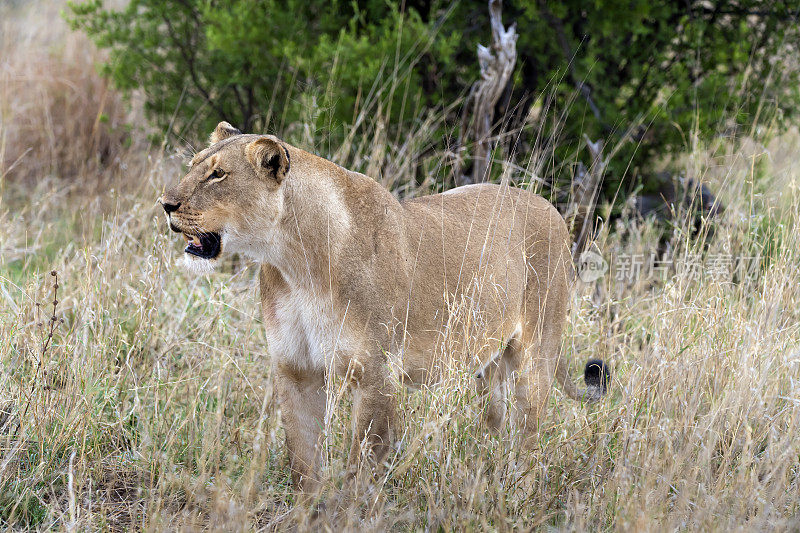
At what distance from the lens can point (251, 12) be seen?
23.1ft

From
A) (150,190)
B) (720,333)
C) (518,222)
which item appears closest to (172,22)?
(150,190)

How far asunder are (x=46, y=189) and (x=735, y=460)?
6.31 m

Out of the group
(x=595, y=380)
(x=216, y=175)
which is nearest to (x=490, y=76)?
(x=595, y=380)

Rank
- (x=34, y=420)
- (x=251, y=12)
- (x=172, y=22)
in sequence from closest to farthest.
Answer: (x=34, y=420), (x=251, y=12), (x=172, y=22)

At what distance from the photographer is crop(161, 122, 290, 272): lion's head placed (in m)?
3.32

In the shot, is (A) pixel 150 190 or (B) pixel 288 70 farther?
(B) pixel 288 70

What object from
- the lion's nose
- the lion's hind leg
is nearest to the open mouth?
the lion's nose

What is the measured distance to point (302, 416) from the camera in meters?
3.71

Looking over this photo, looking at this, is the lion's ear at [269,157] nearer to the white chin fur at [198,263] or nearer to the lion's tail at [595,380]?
the white chin fur at [198,263]

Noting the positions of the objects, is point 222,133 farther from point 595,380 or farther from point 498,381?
point 595,380

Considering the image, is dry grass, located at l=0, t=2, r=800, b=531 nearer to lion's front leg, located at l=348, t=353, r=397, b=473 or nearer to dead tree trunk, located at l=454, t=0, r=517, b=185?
lion's front leg, located at l=348, t=353, r=397, b=473

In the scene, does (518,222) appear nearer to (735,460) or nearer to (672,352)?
(672,352)

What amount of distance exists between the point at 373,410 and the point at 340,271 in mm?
559

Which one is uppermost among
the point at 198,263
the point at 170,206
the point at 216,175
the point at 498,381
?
the point at 216,175
